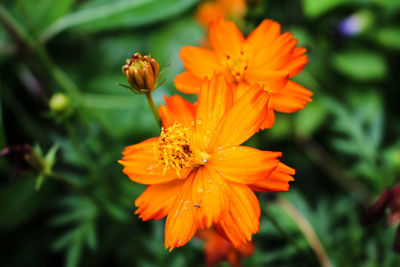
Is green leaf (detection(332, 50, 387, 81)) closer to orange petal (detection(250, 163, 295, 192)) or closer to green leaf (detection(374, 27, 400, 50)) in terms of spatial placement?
green leaf (detection(374, 27, 400, 50))

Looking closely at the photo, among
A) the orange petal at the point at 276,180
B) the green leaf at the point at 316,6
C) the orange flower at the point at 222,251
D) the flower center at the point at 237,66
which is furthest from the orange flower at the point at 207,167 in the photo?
the green leaf at the point at 316,6

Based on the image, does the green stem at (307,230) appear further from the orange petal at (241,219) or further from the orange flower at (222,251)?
the orange petal at (241,219)

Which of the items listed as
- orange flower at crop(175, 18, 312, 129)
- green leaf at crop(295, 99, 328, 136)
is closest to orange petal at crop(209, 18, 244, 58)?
orange flower at crop(175, 18, 312, 129)

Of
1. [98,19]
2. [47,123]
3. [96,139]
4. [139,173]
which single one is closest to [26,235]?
[47,123]

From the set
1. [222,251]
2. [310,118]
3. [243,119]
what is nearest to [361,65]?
[310,118]

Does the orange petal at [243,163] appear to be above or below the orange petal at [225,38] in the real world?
below

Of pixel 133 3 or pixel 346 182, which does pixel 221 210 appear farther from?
pixel 133 3
